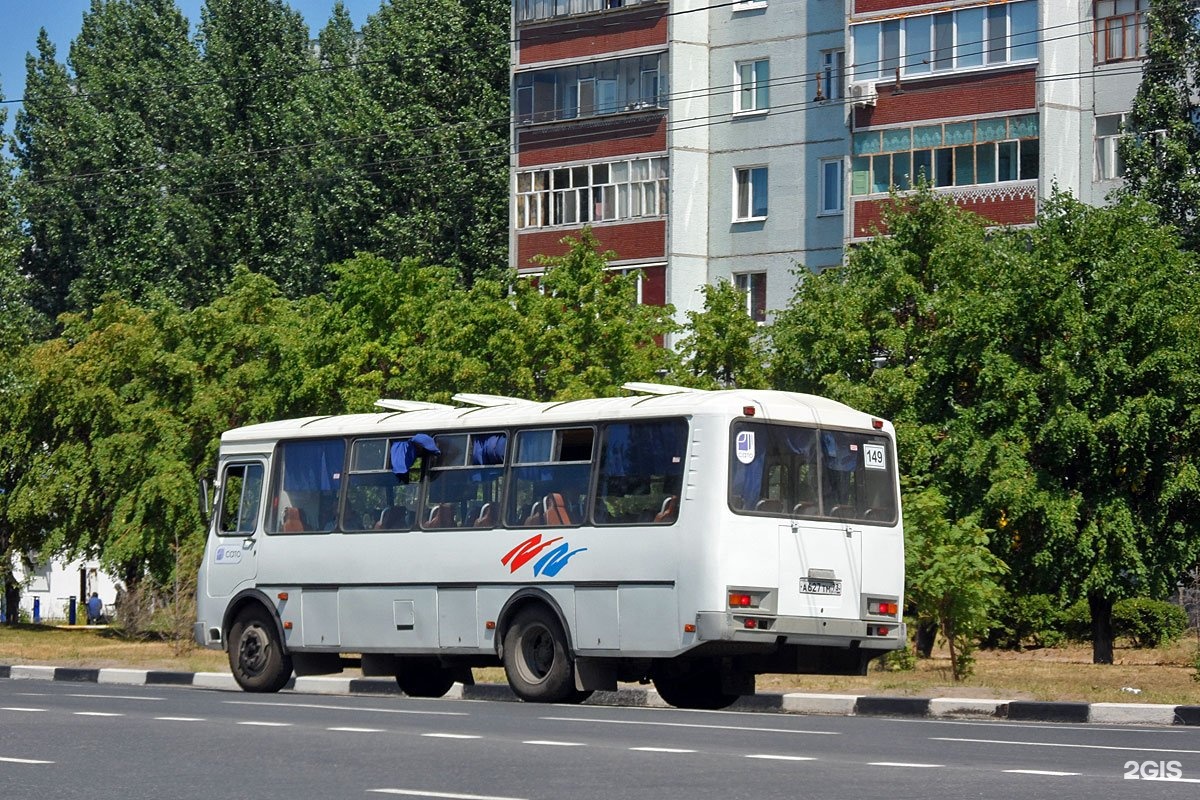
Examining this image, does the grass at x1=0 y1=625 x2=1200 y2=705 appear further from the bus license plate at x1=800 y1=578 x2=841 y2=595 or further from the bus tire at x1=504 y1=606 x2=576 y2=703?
the bus tire at x1=504 y1=606 x2=576 y2=703

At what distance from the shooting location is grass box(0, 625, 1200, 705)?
21250 mm

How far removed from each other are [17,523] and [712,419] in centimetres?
3352

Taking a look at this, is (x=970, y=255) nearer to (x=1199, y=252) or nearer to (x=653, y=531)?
(x=1199, y=252)

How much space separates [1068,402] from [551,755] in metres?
23.9

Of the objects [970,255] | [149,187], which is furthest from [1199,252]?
[149,187]

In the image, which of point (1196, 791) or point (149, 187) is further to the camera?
point (149, 187)

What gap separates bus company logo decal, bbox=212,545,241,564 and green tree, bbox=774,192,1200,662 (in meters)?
13.9

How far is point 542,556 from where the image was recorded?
2114 centimetres

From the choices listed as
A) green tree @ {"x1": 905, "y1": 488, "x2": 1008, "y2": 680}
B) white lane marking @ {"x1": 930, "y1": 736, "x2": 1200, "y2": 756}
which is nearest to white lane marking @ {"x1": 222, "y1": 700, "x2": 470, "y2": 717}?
white lane marking @ {"x1": 930, "y1": 736, "x2": 1200, "y2": 756}

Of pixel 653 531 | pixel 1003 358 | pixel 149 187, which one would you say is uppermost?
pixel 149 187

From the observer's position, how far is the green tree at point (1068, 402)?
1398 inches

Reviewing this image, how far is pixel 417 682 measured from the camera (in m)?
23.8

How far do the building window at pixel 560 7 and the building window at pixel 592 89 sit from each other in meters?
1.44

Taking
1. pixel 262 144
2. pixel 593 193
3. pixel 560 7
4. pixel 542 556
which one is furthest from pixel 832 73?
pixel 542 556
